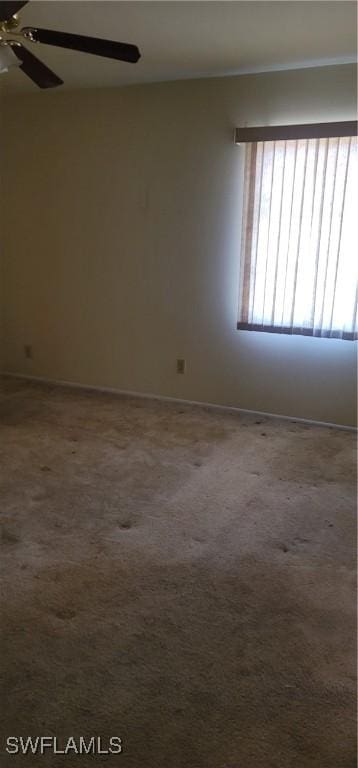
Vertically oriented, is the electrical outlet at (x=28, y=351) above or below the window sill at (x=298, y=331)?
below

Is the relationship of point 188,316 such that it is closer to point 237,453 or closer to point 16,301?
point 237,453

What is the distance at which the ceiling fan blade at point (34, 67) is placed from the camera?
2.30 meters

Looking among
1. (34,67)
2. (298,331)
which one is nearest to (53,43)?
(34,67)

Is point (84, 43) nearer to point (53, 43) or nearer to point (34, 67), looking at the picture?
point (53, 43)

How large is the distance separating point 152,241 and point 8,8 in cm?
254

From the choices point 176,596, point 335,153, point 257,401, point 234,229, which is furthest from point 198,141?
point 176,596

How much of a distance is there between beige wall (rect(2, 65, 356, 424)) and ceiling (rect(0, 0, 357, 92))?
0.76ft

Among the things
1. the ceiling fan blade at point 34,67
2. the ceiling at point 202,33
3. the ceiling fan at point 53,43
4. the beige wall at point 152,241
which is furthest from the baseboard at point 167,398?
the ceiling fan at point 53,43

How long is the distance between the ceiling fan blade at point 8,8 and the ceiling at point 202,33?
90 centimetres

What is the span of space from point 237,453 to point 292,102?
2322 mm

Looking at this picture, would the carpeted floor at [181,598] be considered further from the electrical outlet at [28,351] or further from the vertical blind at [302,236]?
the electrical outlet at [28,351]

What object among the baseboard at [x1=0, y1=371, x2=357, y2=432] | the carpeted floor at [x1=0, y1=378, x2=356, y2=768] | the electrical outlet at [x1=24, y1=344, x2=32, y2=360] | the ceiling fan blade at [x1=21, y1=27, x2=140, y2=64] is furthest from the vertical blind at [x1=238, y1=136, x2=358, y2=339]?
the electrical outlet at [x1=24, y1=344, x2=32, y2=360]

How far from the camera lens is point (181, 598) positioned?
2.18m

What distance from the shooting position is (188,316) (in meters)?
4.41
